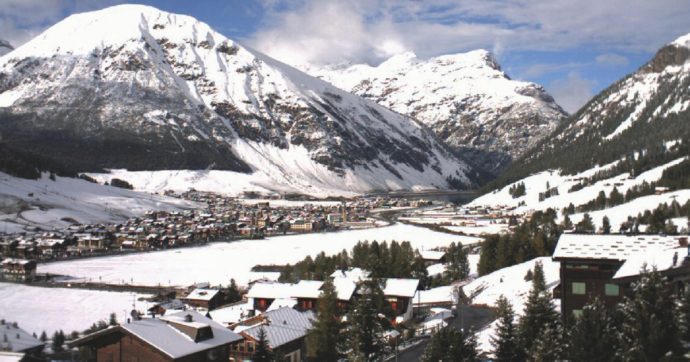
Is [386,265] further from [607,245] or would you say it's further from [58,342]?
[607,245]

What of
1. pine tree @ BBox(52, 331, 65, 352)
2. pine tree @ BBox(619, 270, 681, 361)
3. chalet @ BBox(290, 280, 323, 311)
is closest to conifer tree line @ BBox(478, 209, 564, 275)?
chalet @ BBox(290, 280, 323, 311)

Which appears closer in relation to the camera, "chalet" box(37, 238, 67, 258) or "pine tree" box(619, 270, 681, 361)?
"pine tree" box(619, 270, 681, 361)

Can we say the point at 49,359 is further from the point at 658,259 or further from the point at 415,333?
the point at 658,259

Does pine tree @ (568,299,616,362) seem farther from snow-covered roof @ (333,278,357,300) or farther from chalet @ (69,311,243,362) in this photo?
snow-covered roof @ (333,278,357,300)

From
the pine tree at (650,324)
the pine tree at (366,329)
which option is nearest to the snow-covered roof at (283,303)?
the pine tree at (366,329)

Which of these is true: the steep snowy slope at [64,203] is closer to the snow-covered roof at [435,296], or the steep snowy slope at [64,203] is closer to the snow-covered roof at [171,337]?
the snow-covered roof at [435,296]

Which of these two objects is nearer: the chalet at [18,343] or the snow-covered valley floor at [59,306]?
the chalet at [18,343]

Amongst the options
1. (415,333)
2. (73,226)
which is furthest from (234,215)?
(415,333)
